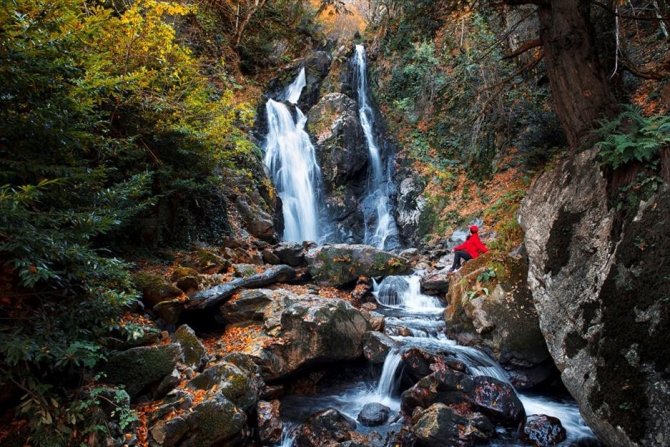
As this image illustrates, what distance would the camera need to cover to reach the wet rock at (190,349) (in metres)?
5.00

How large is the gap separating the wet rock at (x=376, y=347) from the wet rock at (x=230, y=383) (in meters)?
2.23

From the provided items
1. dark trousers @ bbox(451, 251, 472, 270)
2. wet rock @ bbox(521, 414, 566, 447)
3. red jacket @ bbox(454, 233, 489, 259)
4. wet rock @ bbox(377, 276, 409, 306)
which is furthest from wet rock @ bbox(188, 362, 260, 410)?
dark trousers @ bbox(451, 251, 472, 270)

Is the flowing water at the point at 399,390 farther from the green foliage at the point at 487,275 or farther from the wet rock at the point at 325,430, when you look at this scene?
the green foliage at the point at 487,275

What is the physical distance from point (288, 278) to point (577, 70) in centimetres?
699

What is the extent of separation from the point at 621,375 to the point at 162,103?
765cm

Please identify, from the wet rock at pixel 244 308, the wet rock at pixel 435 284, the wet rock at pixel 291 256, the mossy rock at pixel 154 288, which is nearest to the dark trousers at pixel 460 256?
the wet rock at pixel 435 284

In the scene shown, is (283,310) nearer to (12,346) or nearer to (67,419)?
(67,419)

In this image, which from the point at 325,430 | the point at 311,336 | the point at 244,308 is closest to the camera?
the point at 325,430

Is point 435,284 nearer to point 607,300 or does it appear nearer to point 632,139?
point 607,300

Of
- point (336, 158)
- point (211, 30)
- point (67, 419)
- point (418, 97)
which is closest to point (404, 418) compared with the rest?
point (67, 419)

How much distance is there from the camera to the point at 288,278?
9352mm

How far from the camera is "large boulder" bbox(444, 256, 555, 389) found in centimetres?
611

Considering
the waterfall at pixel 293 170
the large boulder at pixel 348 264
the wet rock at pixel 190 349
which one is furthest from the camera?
the waterfall at pixel 293 170

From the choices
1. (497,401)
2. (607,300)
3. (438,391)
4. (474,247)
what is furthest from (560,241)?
(474,247)
